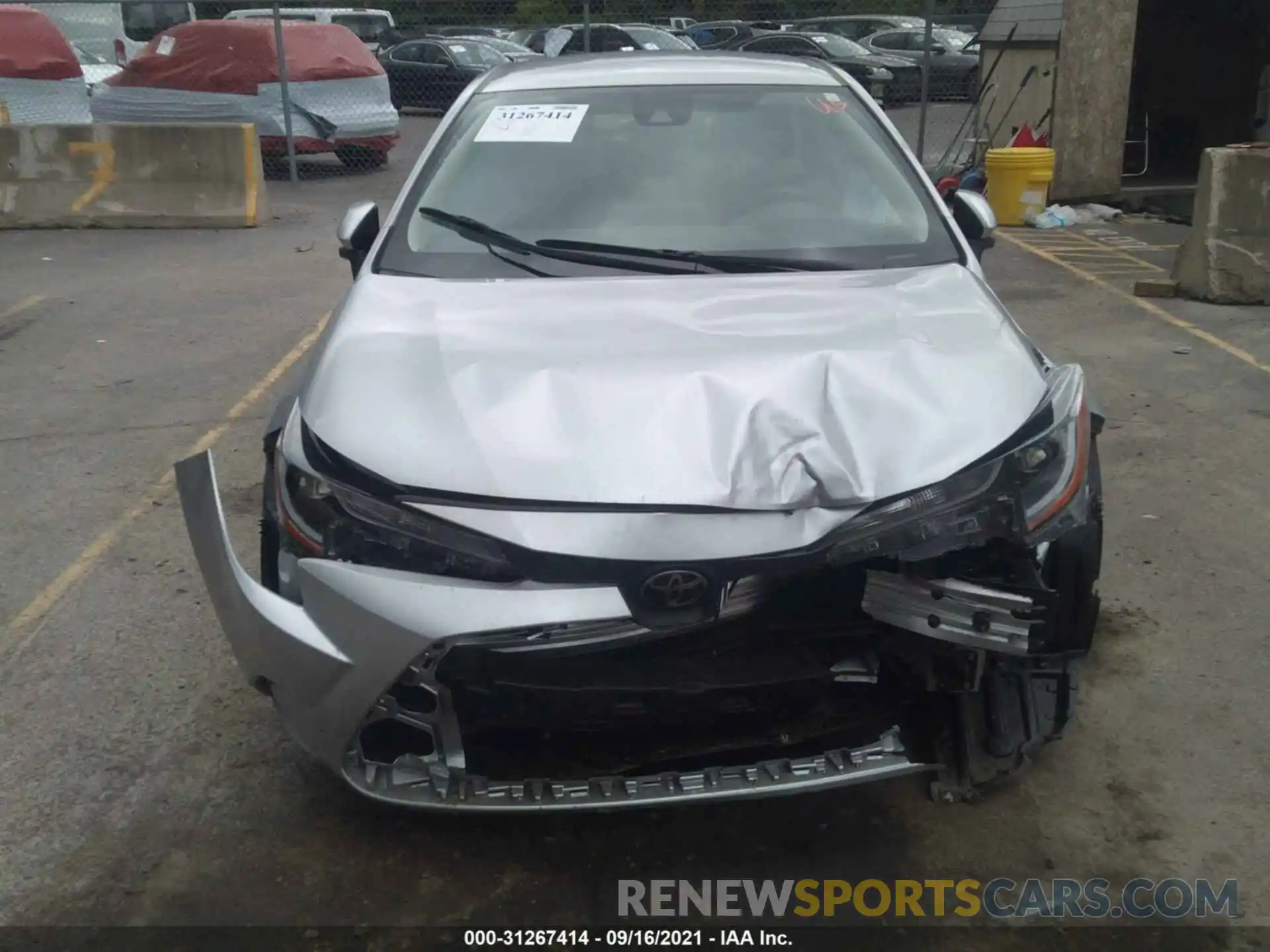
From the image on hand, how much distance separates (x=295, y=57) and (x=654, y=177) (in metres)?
12.6

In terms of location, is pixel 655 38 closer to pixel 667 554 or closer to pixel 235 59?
pixel 235 59

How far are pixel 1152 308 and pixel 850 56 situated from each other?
47.3ft

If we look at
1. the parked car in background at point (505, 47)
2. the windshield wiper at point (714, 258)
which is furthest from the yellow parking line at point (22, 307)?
the parked car in background at point (505, 47)

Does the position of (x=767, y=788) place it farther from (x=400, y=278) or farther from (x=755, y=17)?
(x=755, y=17)

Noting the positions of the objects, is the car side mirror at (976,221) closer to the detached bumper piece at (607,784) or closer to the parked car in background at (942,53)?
the detached bumper piece at (607,784)

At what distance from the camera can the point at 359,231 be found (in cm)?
428

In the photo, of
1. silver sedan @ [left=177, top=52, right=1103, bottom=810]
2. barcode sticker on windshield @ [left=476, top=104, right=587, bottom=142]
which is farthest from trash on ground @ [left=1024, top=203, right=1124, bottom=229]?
silver sedan @ [left=177, top=52, right=1103, bottom=810]

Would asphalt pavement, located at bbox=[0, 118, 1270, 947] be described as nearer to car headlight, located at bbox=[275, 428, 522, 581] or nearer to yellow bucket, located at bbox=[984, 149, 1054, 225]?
car headlight, located at bbox=[275, 428, 522, 581]

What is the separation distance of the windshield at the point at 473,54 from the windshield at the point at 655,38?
247cm

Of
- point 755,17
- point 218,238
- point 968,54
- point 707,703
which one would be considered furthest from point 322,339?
point 755,17

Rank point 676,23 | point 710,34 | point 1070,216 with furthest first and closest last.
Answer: point 676,23 < point 710,34 < point 1070,216

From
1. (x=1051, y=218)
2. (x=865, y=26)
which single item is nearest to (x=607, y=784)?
(x=1051, y=218)

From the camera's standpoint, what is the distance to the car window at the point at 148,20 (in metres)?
23.2

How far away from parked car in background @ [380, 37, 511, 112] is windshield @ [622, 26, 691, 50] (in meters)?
2.57
